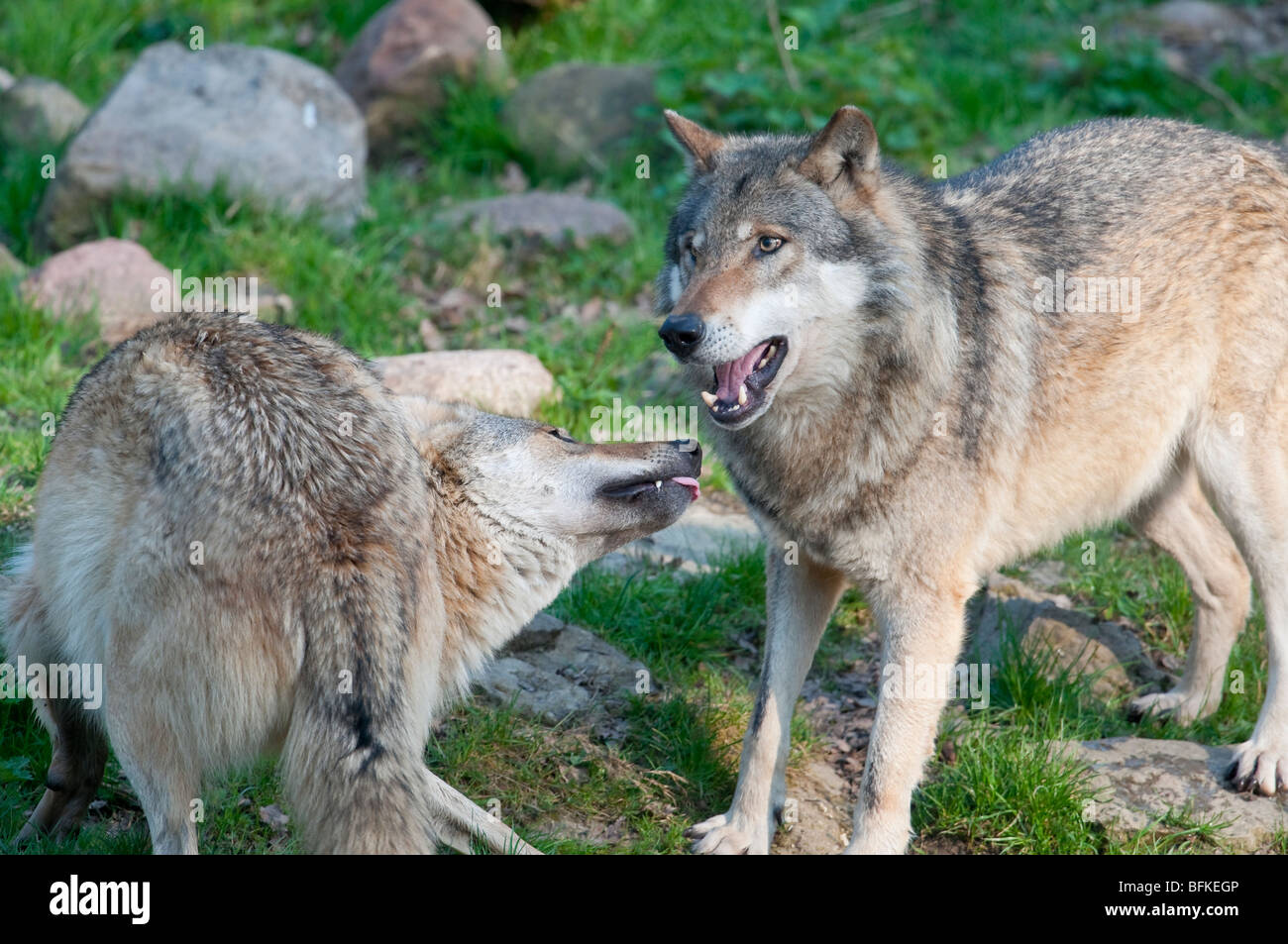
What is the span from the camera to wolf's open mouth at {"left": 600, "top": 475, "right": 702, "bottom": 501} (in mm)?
4492

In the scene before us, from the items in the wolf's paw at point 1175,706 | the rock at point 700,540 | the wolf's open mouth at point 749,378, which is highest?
the wolf's open mouth at point 749,378

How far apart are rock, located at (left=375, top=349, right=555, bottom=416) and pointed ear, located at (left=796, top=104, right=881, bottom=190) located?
2564 mm

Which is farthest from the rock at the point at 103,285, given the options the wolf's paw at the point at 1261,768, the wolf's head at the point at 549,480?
the wolf's paw at the point at 1261,768

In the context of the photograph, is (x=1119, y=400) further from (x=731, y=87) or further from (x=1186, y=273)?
(x=731, y=87)

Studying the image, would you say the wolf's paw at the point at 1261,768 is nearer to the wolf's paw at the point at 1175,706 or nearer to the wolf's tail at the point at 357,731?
the wolf's paw at the point at 1175,706

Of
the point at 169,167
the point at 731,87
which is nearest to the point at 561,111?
the point at 731,87

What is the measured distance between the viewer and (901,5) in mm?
11031

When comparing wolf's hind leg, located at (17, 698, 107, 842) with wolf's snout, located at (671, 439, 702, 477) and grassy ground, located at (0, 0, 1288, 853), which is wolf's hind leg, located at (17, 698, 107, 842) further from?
wolf's snout, located at (671, 439, 702, 477)

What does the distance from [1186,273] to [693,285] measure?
1.96m

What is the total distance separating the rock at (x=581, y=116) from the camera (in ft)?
31.3

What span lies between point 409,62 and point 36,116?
2646 mm

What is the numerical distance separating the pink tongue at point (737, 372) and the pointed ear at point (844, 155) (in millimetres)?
624

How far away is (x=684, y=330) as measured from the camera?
4.03 meters

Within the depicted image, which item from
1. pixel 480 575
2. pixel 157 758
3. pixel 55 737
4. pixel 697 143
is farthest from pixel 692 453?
pixel 55 737
